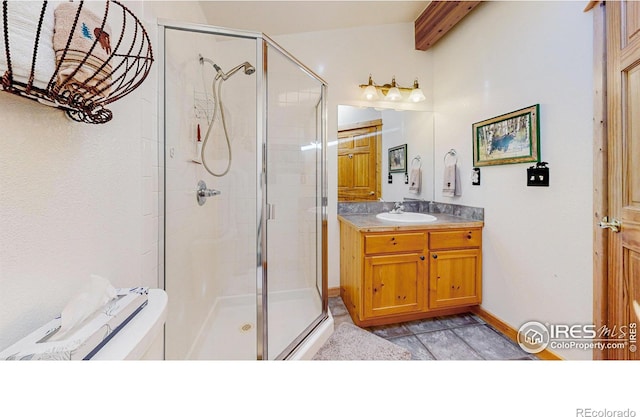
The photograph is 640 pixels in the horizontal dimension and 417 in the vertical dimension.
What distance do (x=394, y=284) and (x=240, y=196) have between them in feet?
4.45

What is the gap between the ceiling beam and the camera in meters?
1.80

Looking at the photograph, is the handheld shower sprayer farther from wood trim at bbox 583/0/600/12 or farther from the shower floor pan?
wood trim at bbox 583/0/600/12

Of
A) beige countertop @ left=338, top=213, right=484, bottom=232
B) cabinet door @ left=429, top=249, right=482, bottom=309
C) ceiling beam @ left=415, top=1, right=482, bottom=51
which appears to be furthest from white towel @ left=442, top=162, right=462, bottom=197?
ceiling beam @ left=415, top=1, right=482, bottom=51

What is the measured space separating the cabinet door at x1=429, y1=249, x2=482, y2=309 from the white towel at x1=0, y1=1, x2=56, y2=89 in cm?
205

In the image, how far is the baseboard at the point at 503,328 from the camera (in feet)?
4.65

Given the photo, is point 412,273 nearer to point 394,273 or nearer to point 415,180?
point 394,273

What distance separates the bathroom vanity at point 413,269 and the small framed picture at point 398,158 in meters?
0.75

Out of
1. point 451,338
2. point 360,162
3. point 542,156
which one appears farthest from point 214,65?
point 451,338

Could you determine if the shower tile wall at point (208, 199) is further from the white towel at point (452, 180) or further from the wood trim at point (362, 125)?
the white towel at point (452, 180)

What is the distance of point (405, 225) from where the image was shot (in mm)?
1744

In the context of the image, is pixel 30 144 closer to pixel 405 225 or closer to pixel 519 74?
pixel 405 225

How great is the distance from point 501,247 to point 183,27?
8.16ft

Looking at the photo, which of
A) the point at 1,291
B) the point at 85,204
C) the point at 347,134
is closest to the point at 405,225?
the point at 347,134

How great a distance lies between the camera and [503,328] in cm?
170
